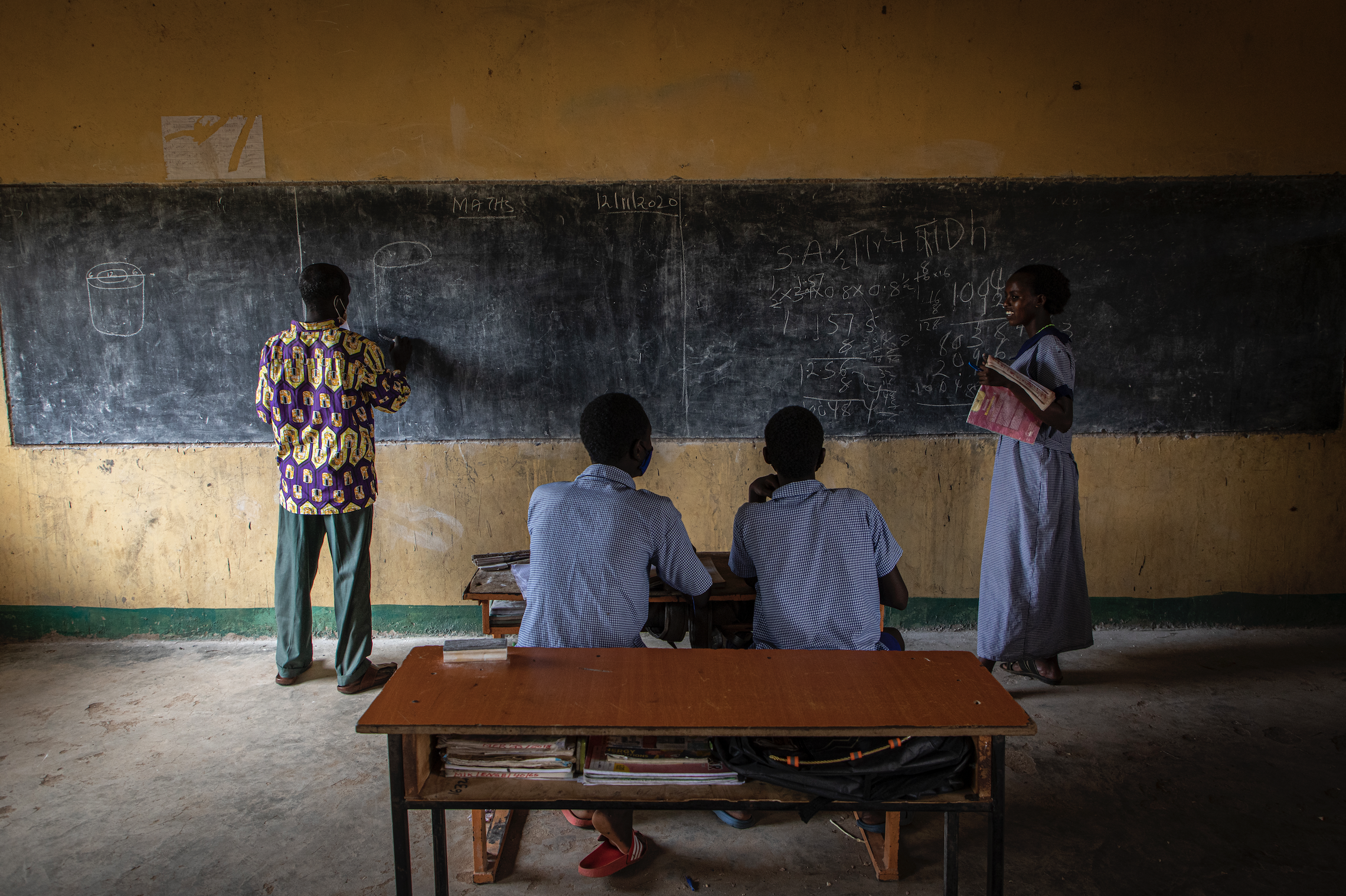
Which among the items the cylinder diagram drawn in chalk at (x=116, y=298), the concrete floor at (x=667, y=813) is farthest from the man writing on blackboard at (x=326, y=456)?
the cylinder diagram drawn in chalk at (x=116, y=298)

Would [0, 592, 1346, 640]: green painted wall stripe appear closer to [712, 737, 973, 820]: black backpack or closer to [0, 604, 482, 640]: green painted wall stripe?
[0, 604, 482, 640]: green painted wall stripe

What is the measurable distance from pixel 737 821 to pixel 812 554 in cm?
90

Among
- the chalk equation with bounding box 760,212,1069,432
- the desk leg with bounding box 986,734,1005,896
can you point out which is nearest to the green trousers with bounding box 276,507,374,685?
the chalk equation with bounding box 760,212,1069,432

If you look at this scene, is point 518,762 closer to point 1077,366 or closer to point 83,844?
point 83,844

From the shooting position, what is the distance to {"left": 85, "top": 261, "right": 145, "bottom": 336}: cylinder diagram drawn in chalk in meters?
3.44

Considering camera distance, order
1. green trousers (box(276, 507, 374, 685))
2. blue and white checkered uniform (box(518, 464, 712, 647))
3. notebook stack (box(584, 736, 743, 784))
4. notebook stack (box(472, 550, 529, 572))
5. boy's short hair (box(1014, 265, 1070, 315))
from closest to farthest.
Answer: notebook stack (box(584, 736, 743, 784))
blue and white checkered uniform (box(518, 464, 712, 647))
notebook stack (box(472, 550, 529, 572))
boy's short hair (box(1014, 265, 1070, 315))
green trousers (box(276, 507, 374, 685))

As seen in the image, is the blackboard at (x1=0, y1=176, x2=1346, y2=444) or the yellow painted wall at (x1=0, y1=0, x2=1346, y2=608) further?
the blackboard at (x1=0, y1=176, x2=1346, y2=444)

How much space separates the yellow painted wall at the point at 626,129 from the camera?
331cm

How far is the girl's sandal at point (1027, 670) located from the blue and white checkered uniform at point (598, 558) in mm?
1929

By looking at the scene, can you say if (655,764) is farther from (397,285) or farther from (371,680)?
(397,285)

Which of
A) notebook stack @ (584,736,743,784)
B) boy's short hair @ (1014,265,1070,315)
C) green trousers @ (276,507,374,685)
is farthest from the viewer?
green trousers @ (276,507,374,685)

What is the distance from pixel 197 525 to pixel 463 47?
8.49ft

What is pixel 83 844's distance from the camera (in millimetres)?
2088

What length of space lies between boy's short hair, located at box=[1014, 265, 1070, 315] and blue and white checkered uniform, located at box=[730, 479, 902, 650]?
4.93 ft
